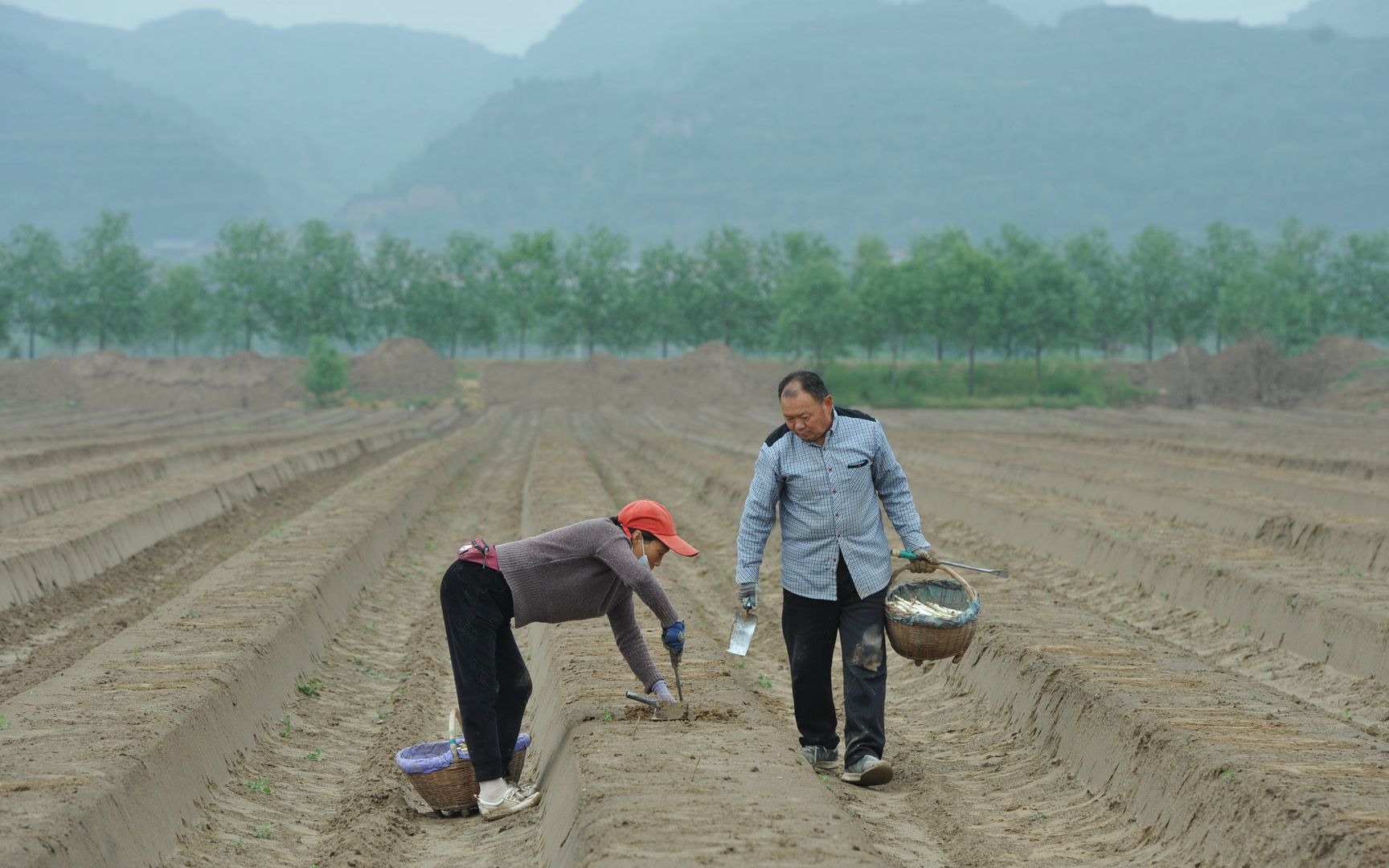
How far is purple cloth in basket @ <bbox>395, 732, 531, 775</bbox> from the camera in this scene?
7.15 metres

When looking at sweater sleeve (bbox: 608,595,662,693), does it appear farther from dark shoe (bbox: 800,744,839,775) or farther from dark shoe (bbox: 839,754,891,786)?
dark shoe (bbox: 839,754,891,786)

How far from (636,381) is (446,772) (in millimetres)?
69577

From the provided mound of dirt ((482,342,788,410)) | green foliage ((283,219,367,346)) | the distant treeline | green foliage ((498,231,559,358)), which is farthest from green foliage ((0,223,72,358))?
mound of dirt ((482,342,788,410))

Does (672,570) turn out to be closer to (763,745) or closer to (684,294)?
(763,745)

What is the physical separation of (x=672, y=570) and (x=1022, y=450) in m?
17.8

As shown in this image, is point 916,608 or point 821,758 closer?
point 916,608

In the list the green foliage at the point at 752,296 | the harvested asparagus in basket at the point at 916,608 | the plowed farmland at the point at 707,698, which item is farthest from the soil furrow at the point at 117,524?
the green foliage at the point at 752,296

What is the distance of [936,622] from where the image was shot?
7270 millimetres

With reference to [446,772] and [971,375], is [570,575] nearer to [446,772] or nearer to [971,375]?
[446,772]

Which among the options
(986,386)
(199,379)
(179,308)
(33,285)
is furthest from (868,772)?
(179,308)

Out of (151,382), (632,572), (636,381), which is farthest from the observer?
(636,381)

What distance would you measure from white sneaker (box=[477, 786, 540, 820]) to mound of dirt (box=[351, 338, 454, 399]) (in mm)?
68032

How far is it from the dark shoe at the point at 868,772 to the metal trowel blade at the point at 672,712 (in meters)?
0.95

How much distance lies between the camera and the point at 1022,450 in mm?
31922
